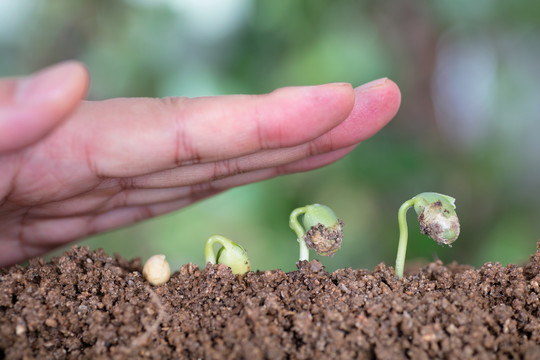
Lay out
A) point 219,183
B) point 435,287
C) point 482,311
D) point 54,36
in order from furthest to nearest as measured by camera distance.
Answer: point 54,36 → point 219,183 → point 435,287 → point 482,311

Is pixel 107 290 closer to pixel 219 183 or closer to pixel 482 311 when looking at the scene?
pixel 219 183

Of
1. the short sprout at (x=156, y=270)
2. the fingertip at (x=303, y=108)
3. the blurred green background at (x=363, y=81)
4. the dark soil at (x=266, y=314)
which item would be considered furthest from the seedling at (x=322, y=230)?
the blurred green background at (x=363, y=81)

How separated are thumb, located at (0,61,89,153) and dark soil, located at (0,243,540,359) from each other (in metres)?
0.26

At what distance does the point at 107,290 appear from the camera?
0.75 meters

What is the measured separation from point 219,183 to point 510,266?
64cm

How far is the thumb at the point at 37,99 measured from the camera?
594 millimetres

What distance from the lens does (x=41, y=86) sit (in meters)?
0.60

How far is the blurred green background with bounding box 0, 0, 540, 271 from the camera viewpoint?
1985mm

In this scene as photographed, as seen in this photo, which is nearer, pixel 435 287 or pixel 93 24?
pixel 435 287

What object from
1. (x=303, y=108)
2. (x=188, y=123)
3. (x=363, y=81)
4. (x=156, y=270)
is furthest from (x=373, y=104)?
(x=363, y=81)

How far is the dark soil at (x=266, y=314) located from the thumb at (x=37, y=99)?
10.2 inches

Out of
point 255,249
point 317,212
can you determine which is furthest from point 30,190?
point 255,249

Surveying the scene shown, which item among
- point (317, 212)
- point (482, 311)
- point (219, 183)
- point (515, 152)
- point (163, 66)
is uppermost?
point (163, 66)

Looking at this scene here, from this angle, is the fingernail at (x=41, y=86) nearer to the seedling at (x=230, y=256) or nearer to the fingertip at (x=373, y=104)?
the seedling at (x=230, y=256)
